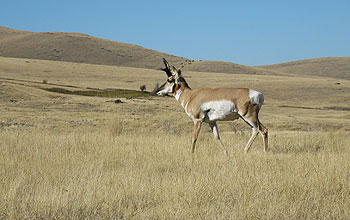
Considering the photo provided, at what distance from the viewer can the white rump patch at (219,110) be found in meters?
9.98

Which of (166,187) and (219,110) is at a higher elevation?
(219,110)

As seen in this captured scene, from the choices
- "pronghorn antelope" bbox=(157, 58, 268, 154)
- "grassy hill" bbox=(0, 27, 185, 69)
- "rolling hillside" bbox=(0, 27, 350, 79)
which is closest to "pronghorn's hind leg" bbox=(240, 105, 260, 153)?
"pronghorn antelope" bbox=(157, 58, 268, 154)

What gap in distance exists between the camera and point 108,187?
6086mm

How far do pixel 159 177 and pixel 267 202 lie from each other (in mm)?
2332

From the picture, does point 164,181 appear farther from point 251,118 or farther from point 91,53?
point 91,53

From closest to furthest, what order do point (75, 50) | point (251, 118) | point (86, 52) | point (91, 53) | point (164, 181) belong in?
point (164, 181) → point (251, 118) → point (75, 50) → point (91, 53) → point (86, 52)

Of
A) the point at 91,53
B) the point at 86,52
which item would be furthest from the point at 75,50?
the point at 91,53

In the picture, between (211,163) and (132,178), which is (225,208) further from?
(211,163)

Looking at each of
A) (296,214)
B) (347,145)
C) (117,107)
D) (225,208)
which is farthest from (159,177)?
(117,107)

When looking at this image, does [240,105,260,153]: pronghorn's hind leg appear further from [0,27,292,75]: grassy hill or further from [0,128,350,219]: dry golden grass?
[0,27,292,75]: grassy hill

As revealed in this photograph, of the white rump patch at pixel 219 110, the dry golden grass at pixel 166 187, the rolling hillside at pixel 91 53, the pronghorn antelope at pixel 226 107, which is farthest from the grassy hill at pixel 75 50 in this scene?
the dry golden grass at pixel 166 187

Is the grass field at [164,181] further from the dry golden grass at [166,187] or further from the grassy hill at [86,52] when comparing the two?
the grassy hill at [86,52]

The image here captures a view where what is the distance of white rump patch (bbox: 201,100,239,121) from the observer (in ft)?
32.8

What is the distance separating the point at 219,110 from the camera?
10047 mm
